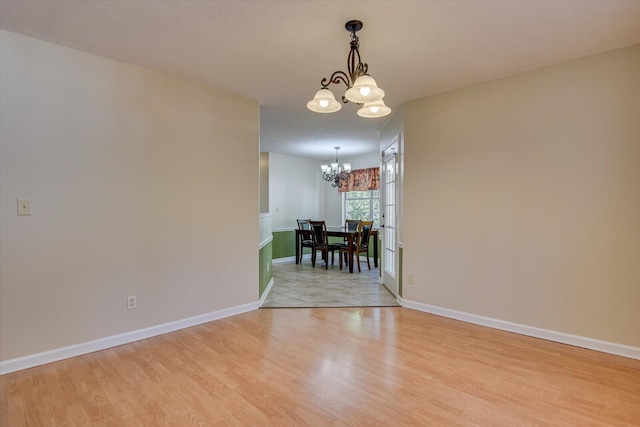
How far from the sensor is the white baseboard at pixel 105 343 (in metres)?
2.34

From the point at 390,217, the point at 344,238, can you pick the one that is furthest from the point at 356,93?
the point at 344,238

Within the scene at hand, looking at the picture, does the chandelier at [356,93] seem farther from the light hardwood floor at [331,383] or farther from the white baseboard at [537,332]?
the white baseboard at [537,332]

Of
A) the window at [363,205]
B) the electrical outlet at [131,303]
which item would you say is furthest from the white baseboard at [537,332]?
the window at [363,205]

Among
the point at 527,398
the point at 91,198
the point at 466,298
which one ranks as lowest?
the point at 527,398

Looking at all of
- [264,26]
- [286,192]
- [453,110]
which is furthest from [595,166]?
[286,192]

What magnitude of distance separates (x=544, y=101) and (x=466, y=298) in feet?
6.57

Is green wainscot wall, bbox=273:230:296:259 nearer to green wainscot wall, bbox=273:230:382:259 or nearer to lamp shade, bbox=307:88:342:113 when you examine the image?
green wainscot wall, bbox=273:230:382:259

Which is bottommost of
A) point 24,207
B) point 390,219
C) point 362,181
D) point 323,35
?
point 390,219

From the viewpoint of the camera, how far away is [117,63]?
2.78 m

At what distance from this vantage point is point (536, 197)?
2975mm

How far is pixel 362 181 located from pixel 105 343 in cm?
568

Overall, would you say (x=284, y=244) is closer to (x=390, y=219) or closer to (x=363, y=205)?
(x=363, y=205)

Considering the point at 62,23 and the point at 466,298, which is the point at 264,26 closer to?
the point at 62,23

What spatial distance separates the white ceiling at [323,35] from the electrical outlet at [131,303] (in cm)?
204
